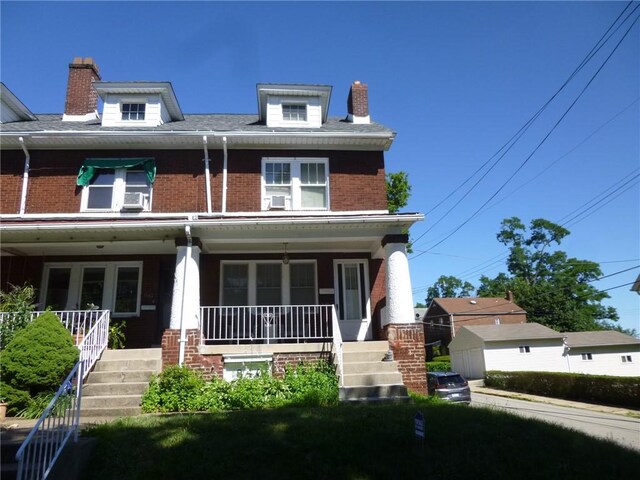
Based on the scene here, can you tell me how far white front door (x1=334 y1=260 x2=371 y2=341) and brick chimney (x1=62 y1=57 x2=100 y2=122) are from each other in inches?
390

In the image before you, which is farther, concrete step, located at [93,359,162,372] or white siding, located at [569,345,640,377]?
white siding, located at [569,345,640,377]

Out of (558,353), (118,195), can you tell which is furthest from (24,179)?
(558,353)

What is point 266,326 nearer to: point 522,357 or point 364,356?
point 364,356

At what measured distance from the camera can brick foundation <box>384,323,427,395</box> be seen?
1030cm

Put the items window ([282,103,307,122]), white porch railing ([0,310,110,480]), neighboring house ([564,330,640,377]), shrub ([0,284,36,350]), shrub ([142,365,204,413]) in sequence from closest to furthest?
white porch railing ([0,310,110,480]) < shrub ([142,365,204,413]) < shrub ([0,284,36,350]) < window ([282,103,307,122]) < neighboring house ([564,330,640,377])

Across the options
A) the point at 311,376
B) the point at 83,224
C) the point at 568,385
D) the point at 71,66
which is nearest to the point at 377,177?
the point at 311,376

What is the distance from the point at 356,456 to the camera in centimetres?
573

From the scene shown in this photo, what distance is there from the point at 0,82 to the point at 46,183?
3933 millimetres

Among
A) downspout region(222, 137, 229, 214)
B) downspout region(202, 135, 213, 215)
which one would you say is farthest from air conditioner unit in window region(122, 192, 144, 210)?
downspout region(222, 137, 229, 214)

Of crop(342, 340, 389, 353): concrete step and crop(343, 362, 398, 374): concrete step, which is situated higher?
crop(342, 340, 389, 353): concrete step

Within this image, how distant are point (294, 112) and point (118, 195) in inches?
240

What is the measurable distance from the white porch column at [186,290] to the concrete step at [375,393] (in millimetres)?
3732

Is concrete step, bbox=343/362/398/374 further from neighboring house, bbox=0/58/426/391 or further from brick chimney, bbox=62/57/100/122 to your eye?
brick chimney, bbox=62/57/100/122

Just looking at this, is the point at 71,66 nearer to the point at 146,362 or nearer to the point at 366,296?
the point at 146,362
